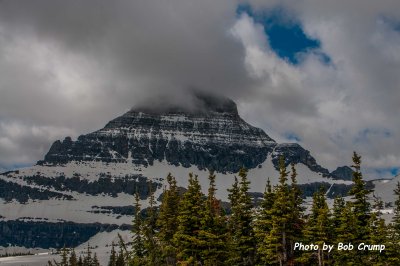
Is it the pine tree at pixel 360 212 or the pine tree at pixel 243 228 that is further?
the pine tree at pixel 243 228

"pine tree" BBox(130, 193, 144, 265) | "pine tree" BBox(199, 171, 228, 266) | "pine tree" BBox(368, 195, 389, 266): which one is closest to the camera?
"pine tree" BBox(199, 171, 228, 266)

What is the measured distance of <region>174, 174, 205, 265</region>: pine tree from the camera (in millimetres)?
57344

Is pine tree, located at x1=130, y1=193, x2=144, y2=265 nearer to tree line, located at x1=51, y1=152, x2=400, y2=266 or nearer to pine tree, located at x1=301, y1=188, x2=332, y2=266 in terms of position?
tree line, located at x1=51, y1=152, x2=400, y2=266

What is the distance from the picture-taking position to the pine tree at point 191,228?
5734 centimetres

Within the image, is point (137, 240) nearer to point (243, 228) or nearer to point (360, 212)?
point (243, 228)

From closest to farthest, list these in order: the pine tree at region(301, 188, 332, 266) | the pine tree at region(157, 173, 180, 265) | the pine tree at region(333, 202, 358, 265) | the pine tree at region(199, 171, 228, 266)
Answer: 1. the pine tree at region(199, 171, 228, 266)
2. the pine tree at region(333, 202, 358, 265)
3. the pine tree at region(301, 188, 332, 266)
4. the pine tree at region(157, 173, 180, 265)

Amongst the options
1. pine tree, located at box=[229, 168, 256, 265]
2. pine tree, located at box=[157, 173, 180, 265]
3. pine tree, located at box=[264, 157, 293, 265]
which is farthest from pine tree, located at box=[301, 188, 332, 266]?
pine tree, located at box=[157, 173, 180, 265]

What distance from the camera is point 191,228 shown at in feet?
193

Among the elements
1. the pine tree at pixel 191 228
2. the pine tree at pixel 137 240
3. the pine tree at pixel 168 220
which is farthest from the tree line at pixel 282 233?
the pine tree at pixel 137 240

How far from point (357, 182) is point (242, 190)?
13.7 meters

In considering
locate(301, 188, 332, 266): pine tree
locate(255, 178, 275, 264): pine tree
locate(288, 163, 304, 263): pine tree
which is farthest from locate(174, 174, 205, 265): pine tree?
locate(301, 188, 332, 266): pine tree

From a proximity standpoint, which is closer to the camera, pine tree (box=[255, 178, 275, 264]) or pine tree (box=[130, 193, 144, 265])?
pine tree (box=[255, 178, 275, 264])

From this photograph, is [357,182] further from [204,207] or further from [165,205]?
[165,205]

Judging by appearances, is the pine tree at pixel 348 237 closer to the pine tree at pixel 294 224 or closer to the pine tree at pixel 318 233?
the pine tree at pixel 318 233
